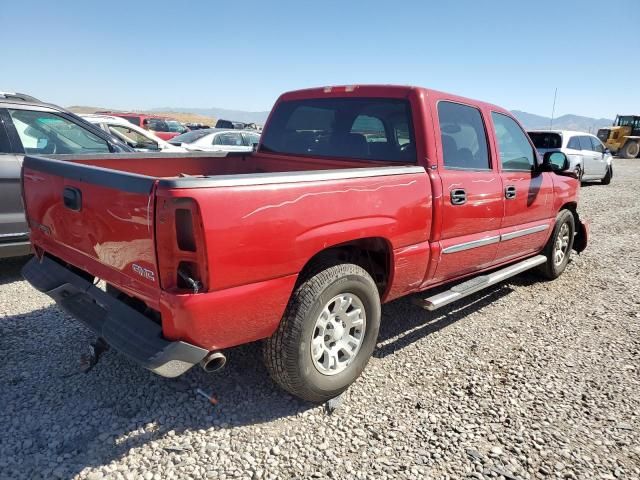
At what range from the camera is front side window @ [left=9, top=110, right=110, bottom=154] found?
15.8ft

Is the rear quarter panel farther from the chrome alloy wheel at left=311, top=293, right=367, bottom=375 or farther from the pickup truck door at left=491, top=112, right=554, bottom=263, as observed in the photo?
the pickup truck door at left=491, top=112, right=554, bottom=263

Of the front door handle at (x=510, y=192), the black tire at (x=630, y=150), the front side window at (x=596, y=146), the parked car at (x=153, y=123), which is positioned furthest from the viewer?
the black tire at (x=630, y=150)

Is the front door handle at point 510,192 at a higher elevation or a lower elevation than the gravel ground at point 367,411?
higher

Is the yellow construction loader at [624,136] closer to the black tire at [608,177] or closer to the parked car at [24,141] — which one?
the black tire at [608,177]

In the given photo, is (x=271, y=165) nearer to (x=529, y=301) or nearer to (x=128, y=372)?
(x=128, y=372)

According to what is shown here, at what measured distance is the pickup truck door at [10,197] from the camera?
4.52 meters

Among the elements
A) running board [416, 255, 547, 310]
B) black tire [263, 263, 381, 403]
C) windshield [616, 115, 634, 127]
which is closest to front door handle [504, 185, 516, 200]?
running board [416, 255, 547, 310]

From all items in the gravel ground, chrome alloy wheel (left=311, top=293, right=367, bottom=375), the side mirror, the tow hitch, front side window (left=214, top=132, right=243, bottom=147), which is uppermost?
front side window (left=214, top=132, right=243, bottom=147)

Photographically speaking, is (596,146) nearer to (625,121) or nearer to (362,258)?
(362,258)

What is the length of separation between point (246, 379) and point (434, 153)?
6.68ft

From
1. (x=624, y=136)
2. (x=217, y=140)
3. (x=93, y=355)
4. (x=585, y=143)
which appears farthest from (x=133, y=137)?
(x=624, y=136)

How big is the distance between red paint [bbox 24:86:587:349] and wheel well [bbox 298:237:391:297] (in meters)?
0.06

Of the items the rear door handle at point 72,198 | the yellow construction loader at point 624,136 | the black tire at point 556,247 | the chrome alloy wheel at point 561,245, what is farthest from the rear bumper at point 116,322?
the yellow construction loader at point 624,136

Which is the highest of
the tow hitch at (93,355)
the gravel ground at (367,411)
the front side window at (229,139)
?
the front side window at (229,139)
